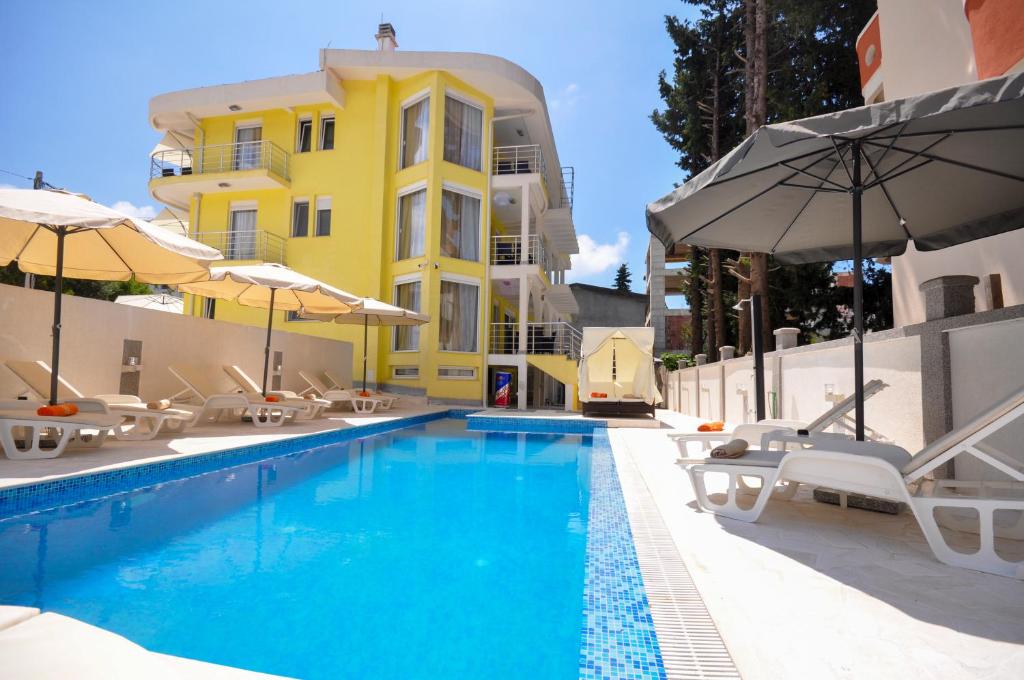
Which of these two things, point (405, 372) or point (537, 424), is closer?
point (537, 424)

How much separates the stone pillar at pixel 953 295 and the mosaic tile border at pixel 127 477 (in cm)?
706

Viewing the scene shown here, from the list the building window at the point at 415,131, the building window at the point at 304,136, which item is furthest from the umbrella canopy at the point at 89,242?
the building window at the point at 304,136

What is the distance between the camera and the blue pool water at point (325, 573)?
2230mm

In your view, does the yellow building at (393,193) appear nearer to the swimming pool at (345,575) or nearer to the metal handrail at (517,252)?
the metal handrail at (517,252)

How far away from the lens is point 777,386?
785 centimetres

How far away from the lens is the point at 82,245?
692 centimetres

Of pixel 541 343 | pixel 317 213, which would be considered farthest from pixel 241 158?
pixel 541 343

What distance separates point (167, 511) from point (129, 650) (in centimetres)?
318

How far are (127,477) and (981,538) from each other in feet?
20.4

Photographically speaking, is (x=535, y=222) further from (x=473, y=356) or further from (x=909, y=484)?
(x=909, y=484)

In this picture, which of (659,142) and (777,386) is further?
(659,142)

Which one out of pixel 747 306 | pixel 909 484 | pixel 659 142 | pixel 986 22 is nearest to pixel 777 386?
pixel 747 306

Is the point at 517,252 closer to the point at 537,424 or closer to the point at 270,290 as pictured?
the point at 537,424

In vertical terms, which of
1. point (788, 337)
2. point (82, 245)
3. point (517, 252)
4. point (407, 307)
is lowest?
point (788, 337)
